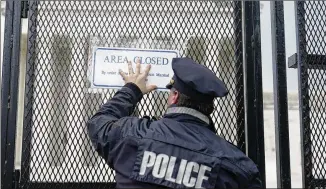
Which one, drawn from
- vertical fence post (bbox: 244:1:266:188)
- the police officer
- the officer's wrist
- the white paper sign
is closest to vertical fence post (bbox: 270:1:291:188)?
vertical fence post (bbox: 244:1:266:188)

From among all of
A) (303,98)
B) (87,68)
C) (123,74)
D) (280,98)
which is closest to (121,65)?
(123,74)

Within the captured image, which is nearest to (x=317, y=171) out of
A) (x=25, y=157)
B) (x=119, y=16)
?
(x=119, y=16)

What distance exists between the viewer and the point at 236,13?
6.59ft

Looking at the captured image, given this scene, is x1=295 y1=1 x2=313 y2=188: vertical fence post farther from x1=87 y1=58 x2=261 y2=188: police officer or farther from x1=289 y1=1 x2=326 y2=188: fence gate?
x1=87 y1=58 x2=261 y2=188: police officer

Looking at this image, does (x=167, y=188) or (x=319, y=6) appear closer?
(x=167, y=188)

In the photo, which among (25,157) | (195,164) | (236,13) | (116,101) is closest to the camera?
(195,164)

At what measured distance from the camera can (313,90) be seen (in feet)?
6.52

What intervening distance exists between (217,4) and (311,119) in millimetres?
742

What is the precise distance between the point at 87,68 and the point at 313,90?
3.69ft

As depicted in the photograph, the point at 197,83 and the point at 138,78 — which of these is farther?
the point at 138,78

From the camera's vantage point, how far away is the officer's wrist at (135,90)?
5.74 feet

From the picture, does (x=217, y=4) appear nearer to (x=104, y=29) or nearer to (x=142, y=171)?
(x=104, y=29)

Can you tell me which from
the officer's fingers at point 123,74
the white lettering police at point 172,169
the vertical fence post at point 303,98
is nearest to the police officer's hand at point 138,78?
the officer's fingers at point 123,74

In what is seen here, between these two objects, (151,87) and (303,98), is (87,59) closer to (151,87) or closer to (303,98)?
(151,87)
